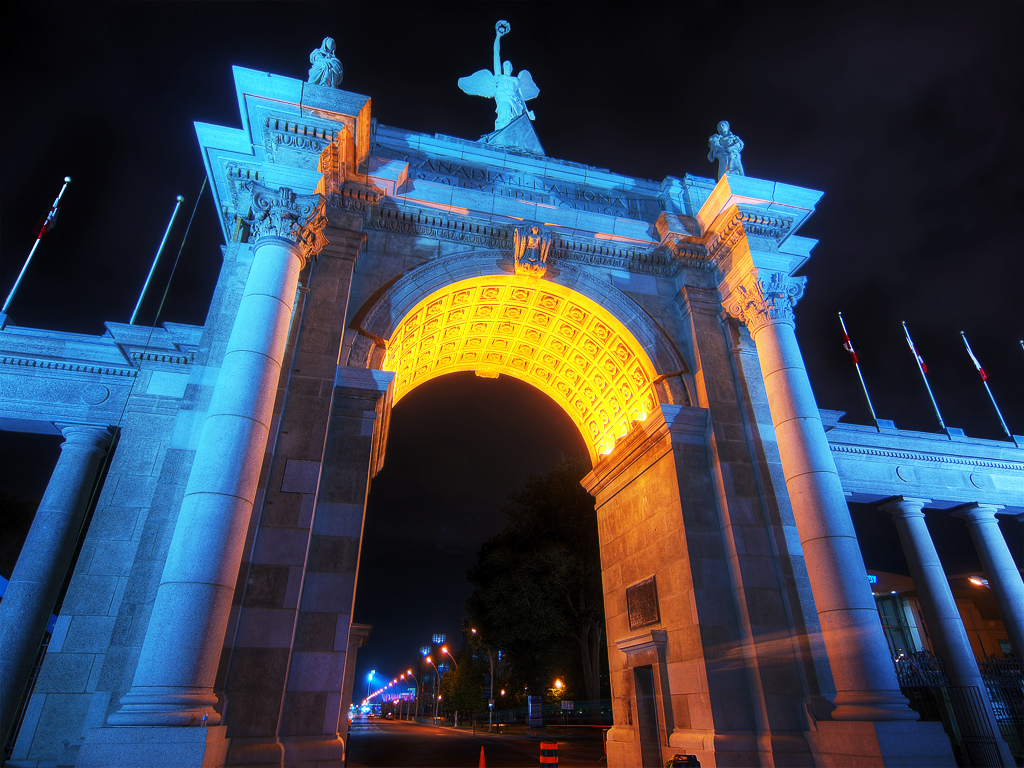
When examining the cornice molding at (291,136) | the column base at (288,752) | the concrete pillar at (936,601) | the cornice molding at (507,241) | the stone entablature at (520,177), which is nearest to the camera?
the column base at (288,752)

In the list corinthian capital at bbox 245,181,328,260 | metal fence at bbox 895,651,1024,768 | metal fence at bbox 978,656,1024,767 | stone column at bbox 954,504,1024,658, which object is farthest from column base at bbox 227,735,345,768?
stone column at bbox 954,504,1024,658

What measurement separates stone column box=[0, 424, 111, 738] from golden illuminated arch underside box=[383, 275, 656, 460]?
29.6 feet

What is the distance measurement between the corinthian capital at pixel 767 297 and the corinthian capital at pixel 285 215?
10.8 m

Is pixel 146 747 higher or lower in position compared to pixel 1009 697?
lower

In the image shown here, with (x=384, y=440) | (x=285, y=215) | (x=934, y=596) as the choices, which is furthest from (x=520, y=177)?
(x=934, y=596)

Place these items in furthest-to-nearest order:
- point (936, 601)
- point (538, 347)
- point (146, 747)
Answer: point (538, 347) → point (936, 601) → point (146, 747)

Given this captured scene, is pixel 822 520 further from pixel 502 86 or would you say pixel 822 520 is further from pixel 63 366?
pixel 63 366

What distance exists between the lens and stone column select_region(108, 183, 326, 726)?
26.4 ft

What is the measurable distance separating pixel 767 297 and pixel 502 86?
537 inches

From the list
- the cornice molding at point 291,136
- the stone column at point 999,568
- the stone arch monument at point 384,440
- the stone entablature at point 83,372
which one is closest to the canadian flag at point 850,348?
the stone column at point 999,568

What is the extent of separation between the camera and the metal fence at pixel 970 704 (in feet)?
46.5

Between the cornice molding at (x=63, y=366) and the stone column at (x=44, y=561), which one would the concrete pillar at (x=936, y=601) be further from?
the cornice molding at (x=63, y=366)

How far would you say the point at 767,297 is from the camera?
1437 centimetres

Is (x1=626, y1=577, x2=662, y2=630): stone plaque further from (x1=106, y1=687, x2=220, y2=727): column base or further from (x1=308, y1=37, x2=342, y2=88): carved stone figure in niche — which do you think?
(x1=308, y1=37, x2=342, y2=88): carved stone figure in niche
